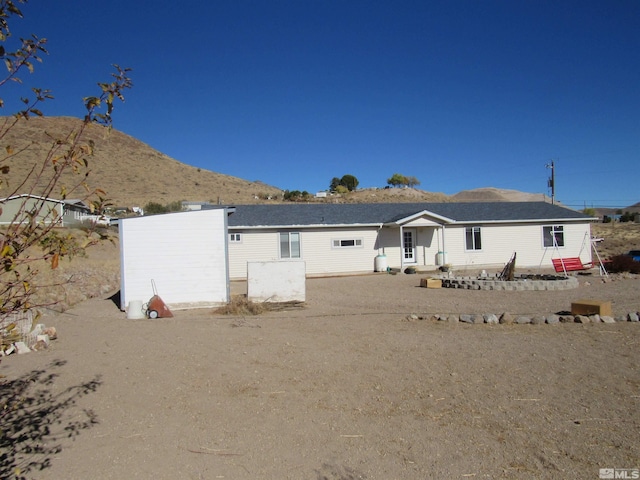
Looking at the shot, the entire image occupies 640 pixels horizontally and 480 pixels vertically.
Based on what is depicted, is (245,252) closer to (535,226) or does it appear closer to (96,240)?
(535,226)

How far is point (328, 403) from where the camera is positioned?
18.7ft

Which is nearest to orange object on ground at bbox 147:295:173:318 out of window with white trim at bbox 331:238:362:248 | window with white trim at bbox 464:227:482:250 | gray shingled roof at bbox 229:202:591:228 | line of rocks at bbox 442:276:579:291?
gray shingled roof at bbox 229:202:591:228

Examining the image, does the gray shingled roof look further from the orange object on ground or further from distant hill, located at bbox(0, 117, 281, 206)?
distant hill, located at bbox(0, 117, 281, 206)

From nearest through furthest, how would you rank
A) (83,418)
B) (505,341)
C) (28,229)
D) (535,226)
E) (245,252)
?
(28,229) → (83,418) → (505,341) → (245,252) → (535,226)

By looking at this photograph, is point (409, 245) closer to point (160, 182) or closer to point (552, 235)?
point (552, 235)

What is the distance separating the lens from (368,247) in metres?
24.0

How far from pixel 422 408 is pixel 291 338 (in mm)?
4065

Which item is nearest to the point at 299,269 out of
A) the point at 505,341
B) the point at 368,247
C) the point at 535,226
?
the point at 505,341

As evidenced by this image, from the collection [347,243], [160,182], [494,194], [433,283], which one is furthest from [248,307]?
[494,194]

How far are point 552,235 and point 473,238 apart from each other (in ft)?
15.2

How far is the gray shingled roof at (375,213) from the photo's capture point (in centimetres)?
2336

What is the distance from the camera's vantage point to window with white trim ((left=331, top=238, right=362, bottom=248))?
23.5m
